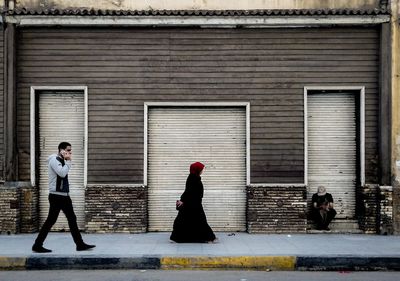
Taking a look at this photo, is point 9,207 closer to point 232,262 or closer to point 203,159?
point 203,159

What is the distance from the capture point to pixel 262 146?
1349cm

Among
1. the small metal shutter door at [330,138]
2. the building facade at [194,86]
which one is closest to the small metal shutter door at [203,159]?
the building facade at [194,86]

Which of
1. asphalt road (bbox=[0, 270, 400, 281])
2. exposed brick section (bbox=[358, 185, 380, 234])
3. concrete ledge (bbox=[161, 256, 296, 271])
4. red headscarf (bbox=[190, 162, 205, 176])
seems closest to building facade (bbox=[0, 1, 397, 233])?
exposed brick section (bbox=[358, 185, 380, 234])

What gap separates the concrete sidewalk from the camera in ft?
33.2

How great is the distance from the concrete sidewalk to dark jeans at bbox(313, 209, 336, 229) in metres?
1.51

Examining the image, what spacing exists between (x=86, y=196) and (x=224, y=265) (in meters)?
4.46

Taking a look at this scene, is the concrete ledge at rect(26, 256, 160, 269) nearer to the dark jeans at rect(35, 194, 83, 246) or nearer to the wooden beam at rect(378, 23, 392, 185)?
the dark jeans at rect(35, 194, 83, 246)

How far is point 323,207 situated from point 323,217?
262 mm

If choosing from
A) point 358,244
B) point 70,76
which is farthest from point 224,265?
point 70,76

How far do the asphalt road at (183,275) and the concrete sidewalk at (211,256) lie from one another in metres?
0.25

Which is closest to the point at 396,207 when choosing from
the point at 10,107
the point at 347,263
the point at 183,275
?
the point at 347,263

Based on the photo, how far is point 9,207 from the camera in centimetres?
1314

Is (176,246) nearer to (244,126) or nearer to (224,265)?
(224,265)

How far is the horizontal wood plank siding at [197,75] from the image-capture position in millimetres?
13484
